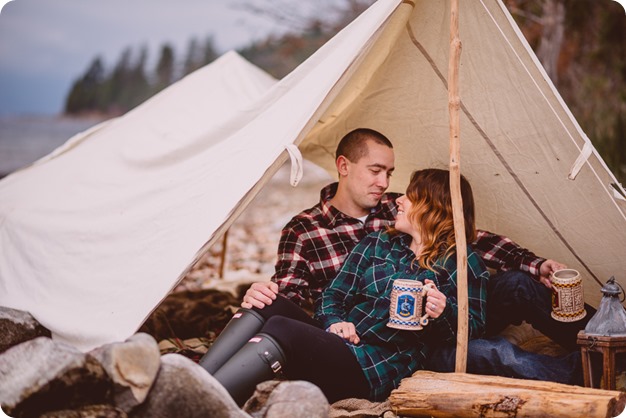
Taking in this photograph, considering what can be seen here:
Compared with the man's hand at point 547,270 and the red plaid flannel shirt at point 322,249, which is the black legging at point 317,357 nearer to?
the red plaid flannel shirt at point 322,249

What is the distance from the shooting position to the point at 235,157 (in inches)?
125

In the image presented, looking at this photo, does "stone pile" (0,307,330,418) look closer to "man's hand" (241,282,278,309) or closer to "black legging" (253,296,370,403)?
"black legging" (253,296,370,403)

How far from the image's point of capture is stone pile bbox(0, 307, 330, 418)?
2336 mm

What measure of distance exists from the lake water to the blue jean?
11.8m

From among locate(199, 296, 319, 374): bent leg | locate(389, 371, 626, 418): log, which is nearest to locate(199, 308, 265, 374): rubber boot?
locate(199, 296, 319, 374): bent leg

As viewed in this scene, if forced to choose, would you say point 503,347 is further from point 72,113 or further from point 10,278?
point 72,113

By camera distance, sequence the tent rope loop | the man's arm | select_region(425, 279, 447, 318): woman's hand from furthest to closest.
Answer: the man's arm → the tent rope loop → select_region(425, 279, 447, 318): woman's hand

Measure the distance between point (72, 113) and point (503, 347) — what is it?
13.7 meters

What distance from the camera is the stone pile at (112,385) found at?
2336 millimetres

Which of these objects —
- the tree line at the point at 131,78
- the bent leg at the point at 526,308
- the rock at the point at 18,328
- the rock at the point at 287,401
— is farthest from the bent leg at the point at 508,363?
the tree line at the point at 131,78

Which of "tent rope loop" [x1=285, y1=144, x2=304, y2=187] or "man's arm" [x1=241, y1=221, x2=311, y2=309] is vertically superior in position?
"tent rope loop" [x1=285, y1=144, x2=304, y2=187]

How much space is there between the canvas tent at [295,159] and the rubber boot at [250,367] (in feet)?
1.33

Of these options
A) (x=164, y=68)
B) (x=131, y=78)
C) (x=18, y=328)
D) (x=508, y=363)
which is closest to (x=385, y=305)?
(x=508, y=363)

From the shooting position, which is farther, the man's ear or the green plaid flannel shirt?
the man's ear
